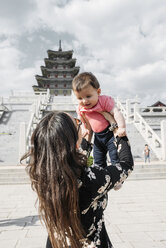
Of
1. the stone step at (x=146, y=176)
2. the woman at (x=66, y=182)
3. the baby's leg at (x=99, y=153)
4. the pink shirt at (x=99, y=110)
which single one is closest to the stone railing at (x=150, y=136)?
the stone step at (x=146, y=176)

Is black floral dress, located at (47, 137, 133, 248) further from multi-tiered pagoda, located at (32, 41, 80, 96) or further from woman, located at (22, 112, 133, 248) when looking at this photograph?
multi-tiered pagoda, located at (32, 41, 80, 96)

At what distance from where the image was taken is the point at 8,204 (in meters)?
4.71

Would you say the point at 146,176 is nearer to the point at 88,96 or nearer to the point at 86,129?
the point at 86,129

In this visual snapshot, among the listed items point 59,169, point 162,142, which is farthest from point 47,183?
point 162,142

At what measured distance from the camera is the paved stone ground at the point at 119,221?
273 centimetres

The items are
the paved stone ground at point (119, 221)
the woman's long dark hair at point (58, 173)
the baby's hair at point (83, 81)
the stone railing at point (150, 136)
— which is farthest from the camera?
the stone railing at point (150, 136)

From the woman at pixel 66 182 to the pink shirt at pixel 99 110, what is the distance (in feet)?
2.09

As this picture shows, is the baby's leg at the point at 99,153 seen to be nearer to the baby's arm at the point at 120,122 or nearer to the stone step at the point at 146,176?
the baby's arm at the point at 120,122

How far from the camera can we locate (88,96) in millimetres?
1627

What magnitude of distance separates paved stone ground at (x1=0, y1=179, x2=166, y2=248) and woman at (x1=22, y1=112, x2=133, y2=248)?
1.83 m

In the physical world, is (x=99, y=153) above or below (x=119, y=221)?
above

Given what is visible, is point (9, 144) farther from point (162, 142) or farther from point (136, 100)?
point (136, 100)

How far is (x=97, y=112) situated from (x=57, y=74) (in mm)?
43662

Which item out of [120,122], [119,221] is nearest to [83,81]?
[120,122]
